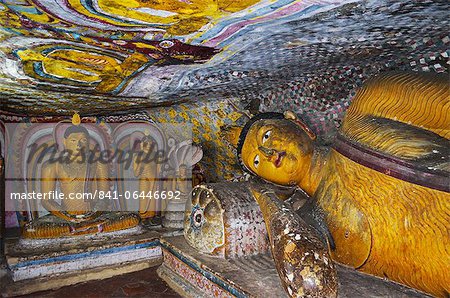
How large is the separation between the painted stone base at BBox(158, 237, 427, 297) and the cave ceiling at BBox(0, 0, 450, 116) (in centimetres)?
125

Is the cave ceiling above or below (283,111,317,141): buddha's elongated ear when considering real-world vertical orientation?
above

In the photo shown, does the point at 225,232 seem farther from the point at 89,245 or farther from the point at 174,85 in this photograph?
the point at 89,245

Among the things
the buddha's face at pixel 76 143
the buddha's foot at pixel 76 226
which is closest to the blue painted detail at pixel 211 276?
the buddha's foot at pixel 76 226

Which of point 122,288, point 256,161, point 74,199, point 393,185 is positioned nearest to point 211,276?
point 256,161

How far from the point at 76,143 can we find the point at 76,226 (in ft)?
2.73

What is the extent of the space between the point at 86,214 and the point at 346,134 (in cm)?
295

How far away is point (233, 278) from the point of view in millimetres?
2582

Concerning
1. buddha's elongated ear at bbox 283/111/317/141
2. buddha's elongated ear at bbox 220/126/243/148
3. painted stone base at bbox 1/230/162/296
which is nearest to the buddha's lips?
buddha's elongated ear at bbox 283/111/317/141

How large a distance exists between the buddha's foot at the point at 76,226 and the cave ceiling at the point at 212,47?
120cm

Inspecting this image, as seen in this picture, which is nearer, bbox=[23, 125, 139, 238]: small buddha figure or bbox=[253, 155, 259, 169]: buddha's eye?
bbox=[253, 155, 259, 169]: buddha's eye

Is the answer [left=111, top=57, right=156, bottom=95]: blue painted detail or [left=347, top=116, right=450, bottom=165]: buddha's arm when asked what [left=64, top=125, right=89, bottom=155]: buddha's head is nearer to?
[left=111, top=57, right=156, bottom=95]: blue painted detail

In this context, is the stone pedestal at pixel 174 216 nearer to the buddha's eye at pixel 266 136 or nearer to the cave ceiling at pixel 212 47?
the cave ceiling at pixel 212 47

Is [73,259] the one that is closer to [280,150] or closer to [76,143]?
[76,143]

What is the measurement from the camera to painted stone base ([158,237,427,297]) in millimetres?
2277
